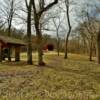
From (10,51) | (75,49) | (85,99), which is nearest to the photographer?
(85,99)

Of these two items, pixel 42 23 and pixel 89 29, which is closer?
pixel 42 23

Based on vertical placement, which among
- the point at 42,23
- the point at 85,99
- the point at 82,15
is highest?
the point at 82,15

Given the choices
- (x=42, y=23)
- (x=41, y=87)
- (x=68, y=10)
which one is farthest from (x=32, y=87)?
(x=68, y=10)

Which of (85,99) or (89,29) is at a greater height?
(89,29)

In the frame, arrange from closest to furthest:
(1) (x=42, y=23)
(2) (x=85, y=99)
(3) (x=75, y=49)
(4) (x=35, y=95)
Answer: (2) (x=85, y=99) → (4) (x=35, y=95) → (1) (x=42, y=23) → (3) (x=75, y=49)

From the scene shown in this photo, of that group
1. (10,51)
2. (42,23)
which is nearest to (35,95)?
(42,23)

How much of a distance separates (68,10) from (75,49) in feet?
132

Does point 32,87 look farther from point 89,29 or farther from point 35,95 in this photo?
point 89,29

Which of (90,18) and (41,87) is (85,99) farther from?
(90,18)

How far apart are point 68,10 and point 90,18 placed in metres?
3.75

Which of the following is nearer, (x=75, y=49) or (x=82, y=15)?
(x=82, y=15)

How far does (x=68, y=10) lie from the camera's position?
41875mm

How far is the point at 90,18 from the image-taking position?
41656mm

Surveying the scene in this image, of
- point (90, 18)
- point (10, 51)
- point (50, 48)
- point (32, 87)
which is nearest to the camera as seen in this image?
point (32, 87)
